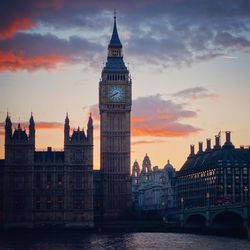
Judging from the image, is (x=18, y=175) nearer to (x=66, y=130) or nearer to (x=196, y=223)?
(x=66, y=130)

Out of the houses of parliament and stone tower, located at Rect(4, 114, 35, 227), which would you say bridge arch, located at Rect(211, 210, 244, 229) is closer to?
the houses of parliament

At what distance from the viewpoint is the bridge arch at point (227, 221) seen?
592 ft

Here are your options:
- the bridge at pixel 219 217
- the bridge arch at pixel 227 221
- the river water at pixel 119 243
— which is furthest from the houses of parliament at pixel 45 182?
the river water at pixel 119 243

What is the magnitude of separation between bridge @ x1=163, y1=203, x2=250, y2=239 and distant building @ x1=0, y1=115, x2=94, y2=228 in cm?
2219

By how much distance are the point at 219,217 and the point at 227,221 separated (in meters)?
4.65

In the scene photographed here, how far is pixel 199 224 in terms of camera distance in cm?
19700

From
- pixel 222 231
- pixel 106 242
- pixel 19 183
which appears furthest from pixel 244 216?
pixel 19 183

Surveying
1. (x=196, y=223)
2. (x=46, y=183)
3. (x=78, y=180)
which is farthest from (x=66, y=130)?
(x=196, y=223)

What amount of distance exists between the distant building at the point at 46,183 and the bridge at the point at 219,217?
22192 millimetres

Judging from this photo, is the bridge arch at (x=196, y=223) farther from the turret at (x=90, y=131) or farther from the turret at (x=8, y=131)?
the turret at (x=8, y=131)

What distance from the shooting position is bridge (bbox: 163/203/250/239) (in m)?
163

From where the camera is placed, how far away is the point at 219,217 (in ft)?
601

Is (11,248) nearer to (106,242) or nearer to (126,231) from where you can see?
(106,242)

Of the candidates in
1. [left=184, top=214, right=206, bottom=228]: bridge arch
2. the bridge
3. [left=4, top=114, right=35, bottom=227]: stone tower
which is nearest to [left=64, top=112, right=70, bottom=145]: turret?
[left=4, top=114, right=35, bottom=227]: stone tower
